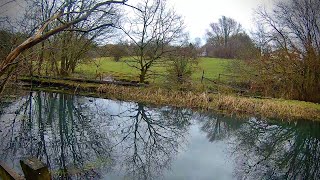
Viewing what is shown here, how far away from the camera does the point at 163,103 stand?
678 inches

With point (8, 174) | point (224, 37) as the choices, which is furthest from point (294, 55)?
point (224, 37)

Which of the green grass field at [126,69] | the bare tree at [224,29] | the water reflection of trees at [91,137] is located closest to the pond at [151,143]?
the water reflection of trees at [91,137]

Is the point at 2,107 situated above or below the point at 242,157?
above

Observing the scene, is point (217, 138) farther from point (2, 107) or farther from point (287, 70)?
point (287, 70)

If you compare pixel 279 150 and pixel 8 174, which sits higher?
pixel 8 174

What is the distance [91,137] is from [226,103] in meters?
9.20

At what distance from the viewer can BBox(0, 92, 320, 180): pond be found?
723cm

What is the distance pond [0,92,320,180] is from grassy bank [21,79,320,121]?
1170 millimetres

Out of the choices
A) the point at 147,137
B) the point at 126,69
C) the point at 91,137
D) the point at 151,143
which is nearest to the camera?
the point at 91,137

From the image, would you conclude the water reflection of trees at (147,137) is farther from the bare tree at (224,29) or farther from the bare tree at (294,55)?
the bare tree at (224,29)

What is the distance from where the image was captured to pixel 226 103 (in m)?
16.2

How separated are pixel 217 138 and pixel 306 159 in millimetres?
3260

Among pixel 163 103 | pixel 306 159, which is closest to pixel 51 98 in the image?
pixel 163 103

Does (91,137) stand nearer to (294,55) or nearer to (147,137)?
(147,137)
